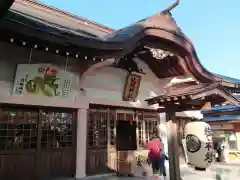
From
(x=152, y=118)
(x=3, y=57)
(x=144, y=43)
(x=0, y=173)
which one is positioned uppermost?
(x=144, y=43)

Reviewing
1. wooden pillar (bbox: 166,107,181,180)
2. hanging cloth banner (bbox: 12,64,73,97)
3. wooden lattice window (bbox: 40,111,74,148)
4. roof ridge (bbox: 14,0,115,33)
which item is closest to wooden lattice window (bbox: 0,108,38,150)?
wooden lattice window (bbox: 40,111,74,148)

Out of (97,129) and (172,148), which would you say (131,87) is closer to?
(97,129)

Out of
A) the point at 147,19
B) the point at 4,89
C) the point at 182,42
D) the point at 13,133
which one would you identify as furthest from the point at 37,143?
the point at 182,42

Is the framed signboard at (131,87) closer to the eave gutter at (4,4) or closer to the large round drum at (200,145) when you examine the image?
the large round drum at (200,145)

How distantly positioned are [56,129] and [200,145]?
4.63 meters

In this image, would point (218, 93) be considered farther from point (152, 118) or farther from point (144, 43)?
point (152, 118)

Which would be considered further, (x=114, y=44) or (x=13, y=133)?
(x=13, y=133)

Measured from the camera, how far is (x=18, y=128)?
7.80m

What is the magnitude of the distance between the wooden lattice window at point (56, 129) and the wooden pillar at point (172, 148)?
135 inches

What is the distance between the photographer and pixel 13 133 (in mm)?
7668

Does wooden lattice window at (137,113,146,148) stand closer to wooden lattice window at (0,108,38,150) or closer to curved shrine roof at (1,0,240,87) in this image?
curved shrine roof at (1,0,240,87)

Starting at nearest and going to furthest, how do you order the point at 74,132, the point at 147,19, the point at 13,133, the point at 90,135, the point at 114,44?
the point at 114,44 → the point at 13,133 → the point at 147,19 → the point at 74,132 → the point at 90,135

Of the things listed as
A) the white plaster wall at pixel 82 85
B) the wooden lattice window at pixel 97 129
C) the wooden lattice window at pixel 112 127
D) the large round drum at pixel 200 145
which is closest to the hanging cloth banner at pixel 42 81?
the white plaster wall at pixel 82 85

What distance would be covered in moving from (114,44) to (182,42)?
284cm
